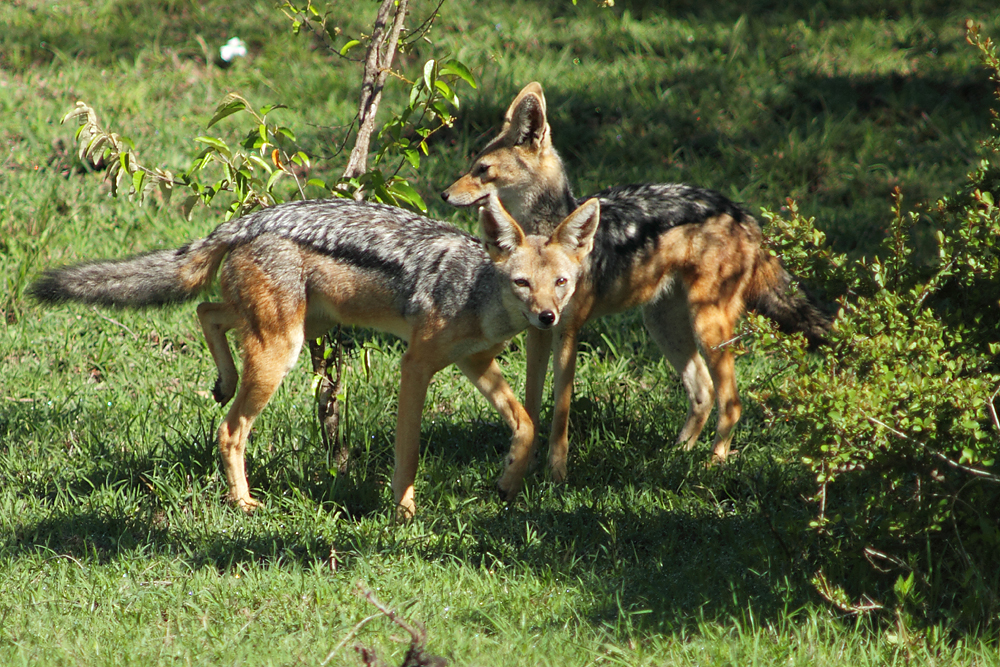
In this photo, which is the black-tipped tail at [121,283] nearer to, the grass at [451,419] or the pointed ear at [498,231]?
the grass at [451,419]

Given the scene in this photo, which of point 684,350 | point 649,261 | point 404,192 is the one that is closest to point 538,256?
point 404,192

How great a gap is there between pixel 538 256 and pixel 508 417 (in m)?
0.96

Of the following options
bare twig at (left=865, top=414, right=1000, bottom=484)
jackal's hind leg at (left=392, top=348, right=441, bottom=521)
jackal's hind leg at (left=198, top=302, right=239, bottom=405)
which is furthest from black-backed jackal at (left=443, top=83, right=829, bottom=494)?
bare twig at (left=865, top=414, right=1000, bottom=484)

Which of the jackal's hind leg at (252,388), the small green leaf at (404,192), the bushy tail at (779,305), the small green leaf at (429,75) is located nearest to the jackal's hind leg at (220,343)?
the jackal's hind leg at (252,388)

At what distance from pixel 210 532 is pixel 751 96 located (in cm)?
780

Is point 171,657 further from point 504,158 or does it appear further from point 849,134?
point 849,134

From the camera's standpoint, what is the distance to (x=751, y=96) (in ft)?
34.0

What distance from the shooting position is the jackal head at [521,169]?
6094mm

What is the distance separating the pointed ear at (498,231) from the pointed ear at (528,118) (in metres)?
1.31

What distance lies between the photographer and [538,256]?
4.93m

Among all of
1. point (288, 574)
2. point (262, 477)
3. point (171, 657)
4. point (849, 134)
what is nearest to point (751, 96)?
point (849, 134)

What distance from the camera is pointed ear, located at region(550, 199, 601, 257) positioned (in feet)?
16.1

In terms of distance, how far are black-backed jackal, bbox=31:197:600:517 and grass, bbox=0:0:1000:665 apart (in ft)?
1.38

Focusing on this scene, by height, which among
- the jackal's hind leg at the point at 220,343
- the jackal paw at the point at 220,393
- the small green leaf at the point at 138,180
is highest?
the small green leaf at the point at 138,180
